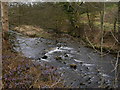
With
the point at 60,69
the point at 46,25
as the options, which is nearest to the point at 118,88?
the point at 60,69

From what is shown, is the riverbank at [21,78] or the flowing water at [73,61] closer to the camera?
the riverbank at [21,78]

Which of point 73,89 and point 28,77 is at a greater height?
point 28,77

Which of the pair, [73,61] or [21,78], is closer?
[21,78]

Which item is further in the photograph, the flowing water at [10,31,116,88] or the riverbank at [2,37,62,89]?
the flowing water at [10,31,116,88]

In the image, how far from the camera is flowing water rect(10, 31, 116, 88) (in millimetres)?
7113

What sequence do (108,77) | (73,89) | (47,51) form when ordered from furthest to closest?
(47,51) → (108,77) → (73,89)

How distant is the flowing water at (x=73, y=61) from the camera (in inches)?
280

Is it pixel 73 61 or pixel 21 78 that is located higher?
pixel 21 78

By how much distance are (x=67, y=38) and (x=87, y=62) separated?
6.04m

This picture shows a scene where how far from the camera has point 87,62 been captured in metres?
9.62

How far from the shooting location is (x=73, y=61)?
31.5 feet

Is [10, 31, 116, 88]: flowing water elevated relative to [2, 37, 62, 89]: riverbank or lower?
lower

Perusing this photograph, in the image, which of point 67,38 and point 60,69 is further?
point 67,38

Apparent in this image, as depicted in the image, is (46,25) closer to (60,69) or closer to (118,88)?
(60,69)
